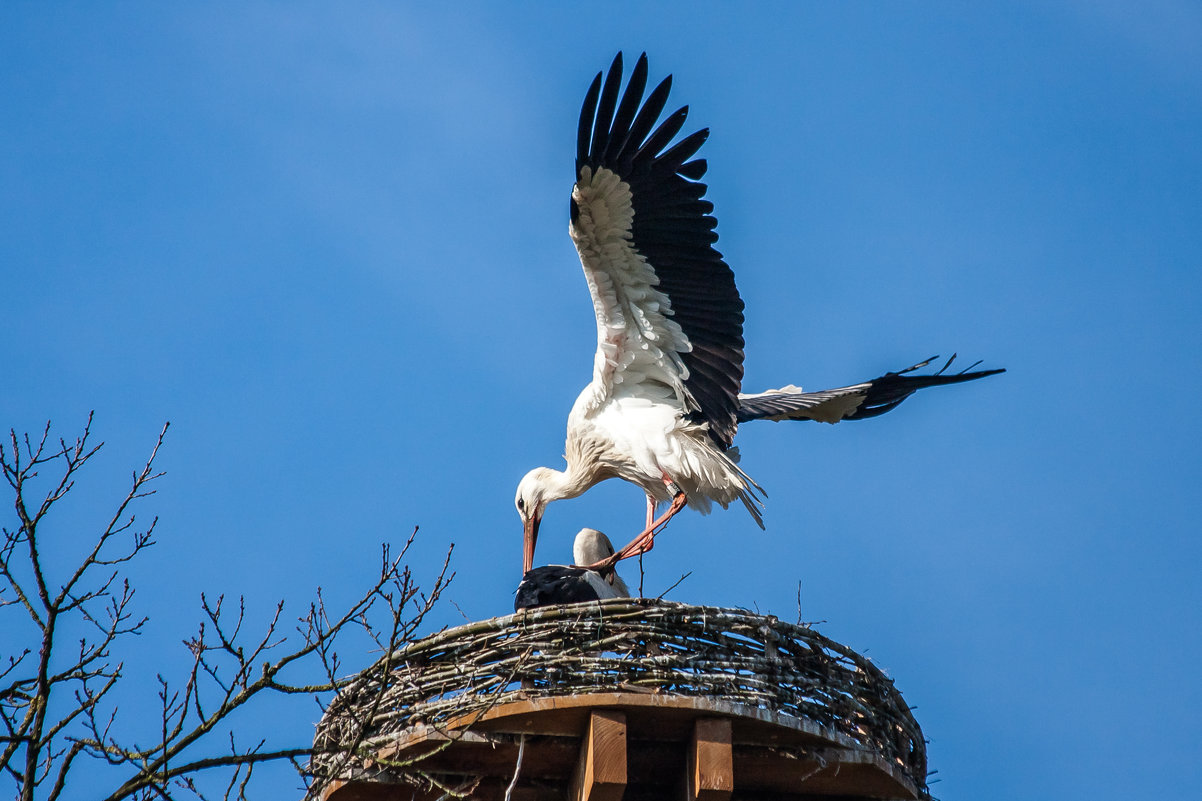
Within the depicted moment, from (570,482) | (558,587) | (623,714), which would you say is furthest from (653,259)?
(623,714)

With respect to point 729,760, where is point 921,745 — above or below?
above

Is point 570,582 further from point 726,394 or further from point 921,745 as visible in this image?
point 726,394

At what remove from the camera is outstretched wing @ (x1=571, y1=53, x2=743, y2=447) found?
26.9ft

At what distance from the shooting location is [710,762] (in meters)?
5.43

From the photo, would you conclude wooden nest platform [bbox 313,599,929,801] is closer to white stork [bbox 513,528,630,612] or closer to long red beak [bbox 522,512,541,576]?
white stork [bbox 513,528,630,612]

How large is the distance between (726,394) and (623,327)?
0.76m

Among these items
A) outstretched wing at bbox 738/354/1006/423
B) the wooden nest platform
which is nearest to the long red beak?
outstretched wing at bbox 738/354/1006/423

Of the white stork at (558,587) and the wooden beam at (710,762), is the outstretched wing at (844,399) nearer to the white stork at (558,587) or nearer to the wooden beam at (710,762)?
the white stork at (558,587)

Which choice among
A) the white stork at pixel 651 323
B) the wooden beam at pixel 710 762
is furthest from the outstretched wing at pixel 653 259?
the wooden beam at pixel 710 762

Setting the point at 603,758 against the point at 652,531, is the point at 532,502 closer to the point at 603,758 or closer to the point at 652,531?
the point at 652,531

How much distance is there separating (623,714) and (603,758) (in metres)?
0.21

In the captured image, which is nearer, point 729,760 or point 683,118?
point 729,760

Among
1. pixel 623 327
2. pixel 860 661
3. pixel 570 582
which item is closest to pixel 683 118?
pixel 623 327

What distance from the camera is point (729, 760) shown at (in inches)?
214
